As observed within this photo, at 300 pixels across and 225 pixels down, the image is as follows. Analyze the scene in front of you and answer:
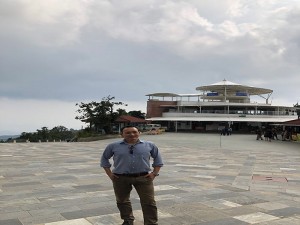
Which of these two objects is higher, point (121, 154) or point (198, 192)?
point (121, 154)

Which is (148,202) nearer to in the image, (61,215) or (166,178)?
(61,215)

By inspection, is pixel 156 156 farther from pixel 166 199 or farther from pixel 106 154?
pixel 166 199

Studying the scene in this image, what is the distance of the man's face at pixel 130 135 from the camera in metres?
5.34

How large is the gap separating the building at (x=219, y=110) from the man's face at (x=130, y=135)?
183 feet

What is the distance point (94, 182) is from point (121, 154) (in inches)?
211

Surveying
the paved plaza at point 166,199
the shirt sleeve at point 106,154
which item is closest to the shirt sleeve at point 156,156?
the shirt sleeve at point 106,154

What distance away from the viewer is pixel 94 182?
10.4 m

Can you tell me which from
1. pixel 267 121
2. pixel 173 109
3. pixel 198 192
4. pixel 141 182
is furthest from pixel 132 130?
pixel 173 109

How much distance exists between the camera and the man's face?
5.34 m

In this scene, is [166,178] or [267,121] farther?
[267,121]

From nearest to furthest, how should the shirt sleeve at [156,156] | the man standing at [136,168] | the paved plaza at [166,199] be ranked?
the man standing at [136,168] < the shirt sleeve at [156,156] < the paved plaza at [166,199]

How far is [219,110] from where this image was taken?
222ft

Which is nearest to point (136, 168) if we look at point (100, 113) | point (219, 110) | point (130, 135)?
point (130, 135)

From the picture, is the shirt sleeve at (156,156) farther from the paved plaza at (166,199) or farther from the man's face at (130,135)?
the paved plaza at (166,199)
